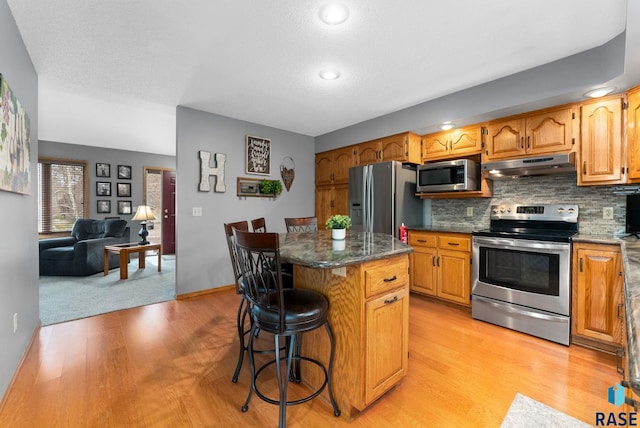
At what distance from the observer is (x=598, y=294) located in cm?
223

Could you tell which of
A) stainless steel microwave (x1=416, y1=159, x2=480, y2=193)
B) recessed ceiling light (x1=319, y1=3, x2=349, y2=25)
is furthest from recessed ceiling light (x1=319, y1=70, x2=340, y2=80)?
stainless steel microwave (x1=416, y1=159, x2=480, y2=193)

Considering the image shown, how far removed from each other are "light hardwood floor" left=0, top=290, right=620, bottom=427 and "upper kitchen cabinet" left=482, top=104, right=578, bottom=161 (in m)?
1.71

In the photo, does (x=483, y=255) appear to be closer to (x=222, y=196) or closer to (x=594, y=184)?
(x=594, y=184)

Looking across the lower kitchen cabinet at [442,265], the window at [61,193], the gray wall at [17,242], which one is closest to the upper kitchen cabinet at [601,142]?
the lower kitchen cabinet at [442,265]

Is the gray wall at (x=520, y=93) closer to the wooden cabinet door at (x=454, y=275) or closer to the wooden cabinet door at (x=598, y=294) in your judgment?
the wooden cabinet door at (x=598, y=294)

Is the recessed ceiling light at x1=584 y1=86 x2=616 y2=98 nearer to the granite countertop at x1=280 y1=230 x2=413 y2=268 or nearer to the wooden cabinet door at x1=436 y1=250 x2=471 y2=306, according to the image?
the wooden cabinet door at x1=436 y1=250 x2=471 y2=306

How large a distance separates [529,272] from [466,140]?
1519 mm

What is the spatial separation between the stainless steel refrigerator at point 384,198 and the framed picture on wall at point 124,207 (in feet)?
16.5

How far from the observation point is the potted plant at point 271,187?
13.9 ft

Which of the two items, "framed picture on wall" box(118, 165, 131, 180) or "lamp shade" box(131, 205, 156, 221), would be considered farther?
"framed picture on wall" box(118, 165, 131, 180)

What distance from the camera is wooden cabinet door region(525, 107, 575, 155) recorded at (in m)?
2.54

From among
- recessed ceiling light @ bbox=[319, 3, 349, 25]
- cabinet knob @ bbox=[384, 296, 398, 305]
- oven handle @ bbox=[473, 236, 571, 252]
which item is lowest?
cabinet knob @ bbox=[384, 296, 398, 305]

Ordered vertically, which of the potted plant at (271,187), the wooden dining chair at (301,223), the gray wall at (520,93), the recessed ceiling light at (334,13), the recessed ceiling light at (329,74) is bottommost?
the wooden dining chair at (301,223)

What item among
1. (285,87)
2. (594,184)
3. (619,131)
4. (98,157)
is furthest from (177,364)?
(98,157)
